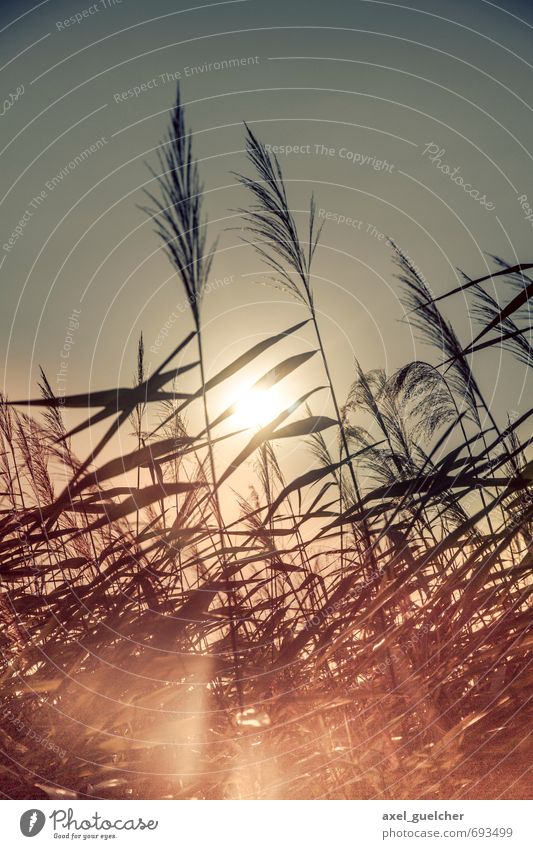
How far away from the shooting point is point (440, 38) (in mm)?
2047

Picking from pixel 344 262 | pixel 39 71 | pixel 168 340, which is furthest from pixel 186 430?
pixel 39 71

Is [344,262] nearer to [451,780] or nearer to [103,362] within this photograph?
[103,362]

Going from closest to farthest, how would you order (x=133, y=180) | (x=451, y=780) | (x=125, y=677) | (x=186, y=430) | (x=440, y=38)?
1. (x=451, y=780)
2. (x=125, y=677)
3. (x=440, y=38)
4. (x=133, y=180)
5. (x=186, y=430)

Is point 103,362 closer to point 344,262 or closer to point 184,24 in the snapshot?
point 344,262

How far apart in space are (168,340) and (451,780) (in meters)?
1.58

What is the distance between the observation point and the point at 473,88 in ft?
6.82

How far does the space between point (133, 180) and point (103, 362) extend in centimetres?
66

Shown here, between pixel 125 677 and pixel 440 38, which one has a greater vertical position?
pixel 440 38

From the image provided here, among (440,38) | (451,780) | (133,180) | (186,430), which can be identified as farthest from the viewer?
(186,430)

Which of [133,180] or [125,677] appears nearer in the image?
[125,677]
